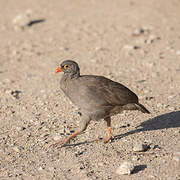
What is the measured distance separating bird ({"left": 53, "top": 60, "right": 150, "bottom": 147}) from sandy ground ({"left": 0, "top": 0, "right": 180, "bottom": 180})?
1.75 feet

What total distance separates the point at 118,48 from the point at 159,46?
4.16 ft

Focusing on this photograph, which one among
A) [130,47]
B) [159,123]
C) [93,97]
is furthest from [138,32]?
[93,97]

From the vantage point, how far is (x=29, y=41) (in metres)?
12.8

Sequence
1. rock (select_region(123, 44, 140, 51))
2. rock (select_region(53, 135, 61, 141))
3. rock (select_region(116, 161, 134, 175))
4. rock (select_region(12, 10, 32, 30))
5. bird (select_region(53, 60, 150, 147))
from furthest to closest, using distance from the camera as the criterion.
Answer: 1. rock (select_region(12, 10, 32, 30))
2. rock (select_region(123, 44, 140, 51))
3. rock (select_region(53, 135, 61, 141))
4. bird (select_region(53, 60, 150, 147))
5. rock (select_region(116, 161, 134, 175))

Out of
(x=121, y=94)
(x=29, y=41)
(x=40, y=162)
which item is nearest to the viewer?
(x=40, y=162)

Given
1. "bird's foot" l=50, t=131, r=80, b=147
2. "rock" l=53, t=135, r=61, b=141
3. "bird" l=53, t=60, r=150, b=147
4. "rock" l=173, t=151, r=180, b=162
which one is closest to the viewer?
"rock" l=173, t=151, r=180, b=162

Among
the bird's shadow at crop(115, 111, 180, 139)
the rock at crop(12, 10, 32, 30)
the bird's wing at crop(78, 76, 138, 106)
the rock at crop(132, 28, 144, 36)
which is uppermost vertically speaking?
the bird's wing at crop(78, 76, 138, 106)

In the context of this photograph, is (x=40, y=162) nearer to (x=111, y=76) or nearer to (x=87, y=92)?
(x=87, y=92)

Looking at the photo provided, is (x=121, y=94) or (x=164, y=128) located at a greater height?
(x=121, y=94)

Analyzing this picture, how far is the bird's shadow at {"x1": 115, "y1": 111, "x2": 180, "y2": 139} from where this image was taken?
741 cm

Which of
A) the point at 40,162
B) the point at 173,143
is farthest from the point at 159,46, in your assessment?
the point at 40,162

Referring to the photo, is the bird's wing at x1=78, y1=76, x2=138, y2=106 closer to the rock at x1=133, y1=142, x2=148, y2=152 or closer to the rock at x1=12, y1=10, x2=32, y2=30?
the rock at x1=133, y1=142, x2=148, y2=152

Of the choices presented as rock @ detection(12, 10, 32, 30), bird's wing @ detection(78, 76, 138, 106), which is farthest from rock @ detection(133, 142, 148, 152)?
rock @ detection(12, 10, 32, 30)

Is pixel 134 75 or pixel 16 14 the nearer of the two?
pixel 134 75
